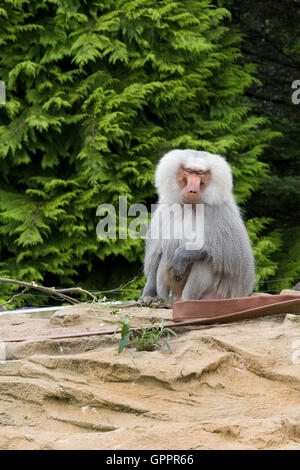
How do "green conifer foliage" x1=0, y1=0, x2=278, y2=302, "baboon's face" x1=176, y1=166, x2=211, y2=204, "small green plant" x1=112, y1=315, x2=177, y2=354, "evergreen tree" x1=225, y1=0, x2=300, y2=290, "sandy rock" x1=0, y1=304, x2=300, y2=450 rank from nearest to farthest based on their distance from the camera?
1. "sandy rock" x1=0, y1=304, x2=300, y2=450
2. "small green plant" x1=112, y1=315, x2=177, y2=354
3. "baboon's face" x1=176, y1=166, x2=211, y2=204
4. "green conifer foliage" x1=0, y1=0, x2=278, y2=302
5. "evergreen tree" x1=225, y1=0, x2=300, y2=290

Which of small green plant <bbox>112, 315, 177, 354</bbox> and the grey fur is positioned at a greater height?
the grey fur

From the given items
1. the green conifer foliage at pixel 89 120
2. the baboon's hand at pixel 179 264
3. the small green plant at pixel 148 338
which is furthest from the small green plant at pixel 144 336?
the green conifer foliage at pixel 89 120

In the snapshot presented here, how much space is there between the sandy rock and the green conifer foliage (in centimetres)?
388

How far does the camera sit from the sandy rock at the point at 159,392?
2.61 metres

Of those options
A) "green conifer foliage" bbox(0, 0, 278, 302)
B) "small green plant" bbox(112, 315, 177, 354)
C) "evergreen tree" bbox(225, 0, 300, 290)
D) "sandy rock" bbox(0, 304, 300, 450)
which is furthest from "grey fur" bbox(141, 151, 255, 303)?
"evergreen tree" bbox(225, 0, 300, 290)

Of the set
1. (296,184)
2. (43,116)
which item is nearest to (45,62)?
(43,116)

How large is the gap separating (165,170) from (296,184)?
5204 millimetres

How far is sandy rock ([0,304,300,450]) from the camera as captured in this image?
261 cm

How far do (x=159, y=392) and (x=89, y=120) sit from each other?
16.2 feet

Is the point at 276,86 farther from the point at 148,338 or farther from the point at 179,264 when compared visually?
the point at 148,338

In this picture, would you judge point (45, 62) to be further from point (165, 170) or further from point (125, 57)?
point (165, 170)

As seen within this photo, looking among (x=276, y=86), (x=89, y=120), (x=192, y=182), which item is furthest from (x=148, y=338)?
(x=276, y=86)

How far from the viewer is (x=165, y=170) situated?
4.36 metres

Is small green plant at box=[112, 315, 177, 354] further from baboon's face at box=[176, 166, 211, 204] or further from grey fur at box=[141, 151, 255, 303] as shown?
baboon's face at box=[176, 166, 211, 204]
